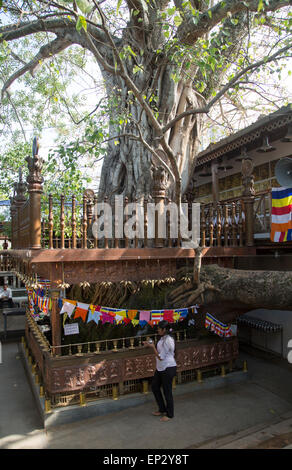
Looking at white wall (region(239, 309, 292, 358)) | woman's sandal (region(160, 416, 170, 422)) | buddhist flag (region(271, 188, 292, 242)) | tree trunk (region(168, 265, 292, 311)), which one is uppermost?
buddhist flag (region(271, 188, 292, 242))

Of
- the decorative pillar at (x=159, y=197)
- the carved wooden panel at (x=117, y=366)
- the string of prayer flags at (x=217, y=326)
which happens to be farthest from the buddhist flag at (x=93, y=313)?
the string of prayer flags at (x=217, y=326)

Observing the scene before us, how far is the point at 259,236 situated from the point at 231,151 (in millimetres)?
4720

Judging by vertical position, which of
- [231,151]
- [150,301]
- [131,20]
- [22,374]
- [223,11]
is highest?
[131,20]

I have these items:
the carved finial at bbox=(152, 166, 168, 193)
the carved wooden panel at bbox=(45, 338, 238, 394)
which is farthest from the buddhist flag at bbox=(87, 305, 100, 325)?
the carved finial at bbox=(152, 166, 168, 193)

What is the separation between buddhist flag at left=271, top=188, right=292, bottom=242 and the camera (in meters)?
7.10

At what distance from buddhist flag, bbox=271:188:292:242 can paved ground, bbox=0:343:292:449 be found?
127 inches

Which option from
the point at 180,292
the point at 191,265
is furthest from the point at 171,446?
the point at 191,265

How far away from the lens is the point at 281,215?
7250 mm

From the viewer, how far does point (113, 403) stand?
6266 millimetres

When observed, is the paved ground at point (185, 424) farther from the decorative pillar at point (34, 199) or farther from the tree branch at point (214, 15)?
the tree branch at point (214, 15)

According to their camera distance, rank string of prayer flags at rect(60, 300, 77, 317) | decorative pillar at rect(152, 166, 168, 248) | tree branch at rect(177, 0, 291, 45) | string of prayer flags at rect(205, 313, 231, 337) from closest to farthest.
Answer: string of prayer flags at rect(60, 300, 77, 317) < decorative pillar at rect(152, 166, 168, 248) < string of prayer flags at rect(205, 313, 231, 337) < tree branch at rect(177, 0, 291, 45)

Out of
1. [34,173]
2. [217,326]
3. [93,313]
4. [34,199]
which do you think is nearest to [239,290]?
[217,326]

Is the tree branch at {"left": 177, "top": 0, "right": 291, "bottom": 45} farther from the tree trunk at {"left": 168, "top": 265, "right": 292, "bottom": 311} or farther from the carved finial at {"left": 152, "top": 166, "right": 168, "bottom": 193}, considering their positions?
the tree trunk at {"left": 168, "top": 265, "right": 292, "bottom": 311}

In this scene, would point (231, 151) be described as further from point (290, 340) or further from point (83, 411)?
point (83, 411)
